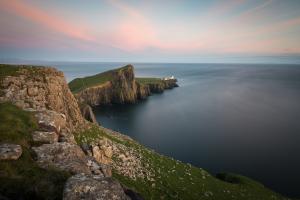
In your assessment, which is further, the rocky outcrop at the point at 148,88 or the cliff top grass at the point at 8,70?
the rocky outcrop at the point at 148,88

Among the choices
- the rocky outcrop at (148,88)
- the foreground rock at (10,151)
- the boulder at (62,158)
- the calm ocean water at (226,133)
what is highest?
the foreground rock at (10,151)

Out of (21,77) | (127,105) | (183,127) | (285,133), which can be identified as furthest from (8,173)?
(127,105)

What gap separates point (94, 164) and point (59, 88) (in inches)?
857

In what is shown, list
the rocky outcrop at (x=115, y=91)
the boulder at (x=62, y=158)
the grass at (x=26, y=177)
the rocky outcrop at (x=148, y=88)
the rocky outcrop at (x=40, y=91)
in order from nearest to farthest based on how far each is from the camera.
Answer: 1. the grass at (x=26, y=177)
2. the boulder at (x=62, y=158)
3. the rocky outcrop at (x=40, y=91)
4. the rocky outcrop at (x=115, y=91)
5. the rocky outcrop at (x=148, y=88)

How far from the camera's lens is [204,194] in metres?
32.9

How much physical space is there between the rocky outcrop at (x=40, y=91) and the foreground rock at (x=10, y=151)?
1117 cm

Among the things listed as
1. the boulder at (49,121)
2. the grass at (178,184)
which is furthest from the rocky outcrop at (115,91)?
the boulder at (49,121)

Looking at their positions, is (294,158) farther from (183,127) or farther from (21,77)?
(21,77)

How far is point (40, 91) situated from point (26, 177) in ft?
70.0

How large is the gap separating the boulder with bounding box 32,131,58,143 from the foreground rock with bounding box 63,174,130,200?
293 inches

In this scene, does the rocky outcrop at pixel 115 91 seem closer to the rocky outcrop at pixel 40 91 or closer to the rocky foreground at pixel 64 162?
the rocky outcrop at pixel 40 91

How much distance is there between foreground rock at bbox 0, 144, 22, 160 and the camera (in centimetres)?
1301

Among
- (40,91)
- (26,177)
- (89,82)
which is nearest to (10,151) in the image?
(26,177)

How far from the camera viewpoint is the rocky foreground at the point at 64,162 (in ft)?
35.6
